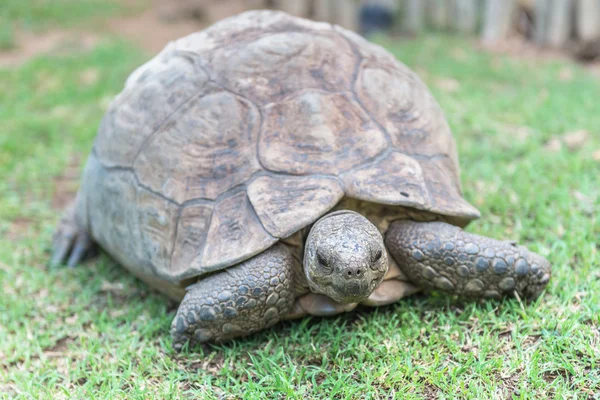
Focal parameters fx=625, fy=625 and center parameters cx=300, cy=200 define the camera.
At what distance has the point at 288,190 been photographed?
2.77 meters

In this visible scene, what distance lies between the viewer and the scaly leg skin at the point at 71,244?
3836 mm

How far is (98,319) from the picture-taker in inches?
127

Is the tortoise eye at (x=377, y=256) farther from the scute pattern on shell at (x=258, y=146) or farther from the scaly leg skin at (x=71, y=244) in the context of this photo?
the scaly leg skin at (x=71, y=244)

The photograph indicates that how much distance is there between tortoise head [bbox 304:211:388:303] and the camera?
2.45 metres

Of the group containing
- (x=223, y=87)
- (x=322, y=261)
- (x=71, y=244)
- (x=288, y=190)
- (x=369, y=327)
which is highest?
(x=223, y=87)

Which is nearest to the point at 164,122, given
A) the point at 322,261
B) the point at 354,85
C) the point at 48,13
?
the point at 354,85

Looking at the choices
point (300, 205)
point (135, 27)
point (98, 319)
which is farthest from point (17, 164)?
point (135, 27)

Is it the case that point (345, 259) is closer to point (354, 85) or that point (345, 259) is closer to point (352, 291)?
point (352, 291)

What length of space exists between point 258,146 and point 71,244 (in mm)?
1670

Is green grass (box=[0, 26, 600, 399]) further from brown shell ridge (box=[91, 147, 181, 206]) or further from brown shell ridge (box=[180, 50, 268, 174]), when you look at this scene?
brown shell ridge (box=[180, 50, 268, 174])

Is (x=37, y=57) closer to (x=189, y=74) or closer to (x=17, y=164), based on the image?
(x=17, y=164)

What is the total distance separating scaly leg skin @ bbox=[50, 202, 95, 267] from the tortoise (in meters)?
0.56

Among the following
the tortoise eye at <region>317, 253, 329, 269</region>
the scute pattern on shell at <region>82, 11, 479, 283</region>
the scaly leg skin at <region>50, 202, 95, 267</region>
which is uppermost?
the scute pattern on shell at <region>82, 11, 479, 283</region>

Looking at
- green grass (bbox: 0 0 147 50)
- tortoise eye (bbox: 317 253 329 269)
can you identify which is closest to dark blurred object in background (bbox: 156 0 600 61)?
green grass (bbox: 0 0 147 50)
